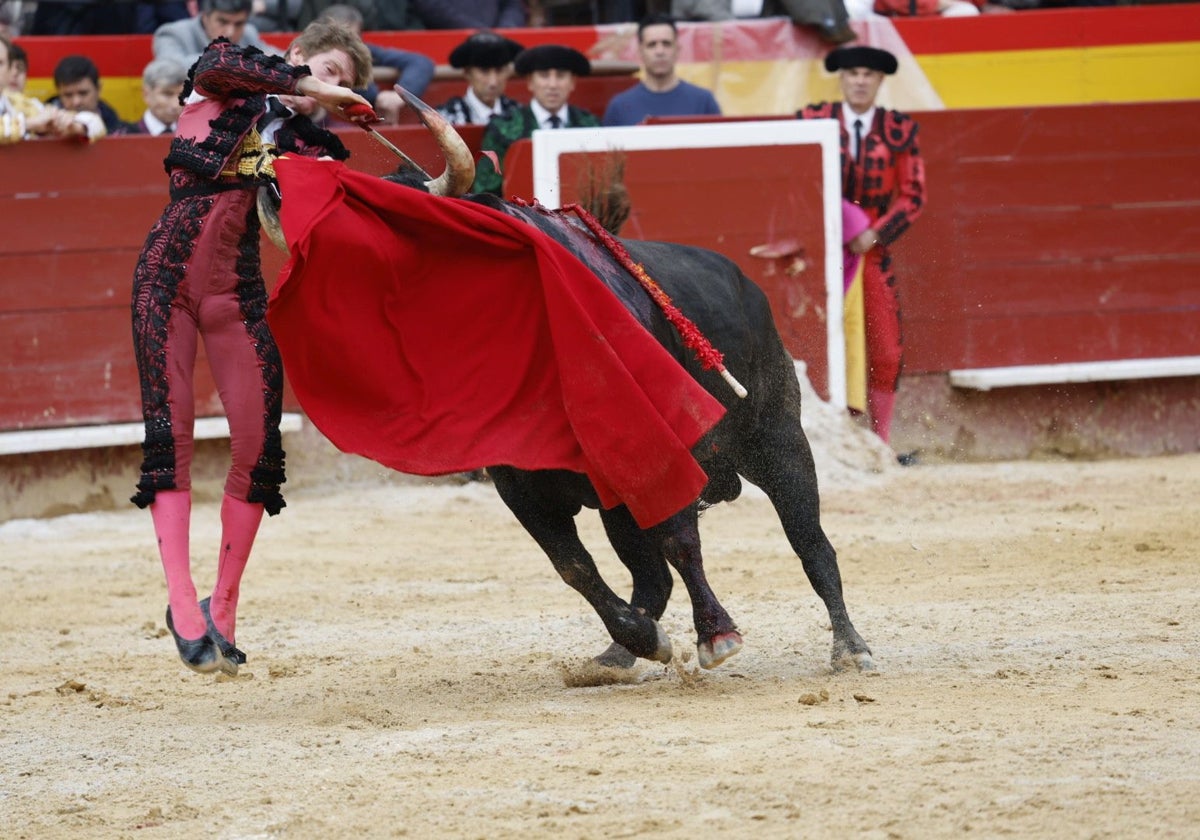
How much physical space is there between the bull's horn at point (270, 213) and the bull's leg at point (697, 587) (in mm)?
948

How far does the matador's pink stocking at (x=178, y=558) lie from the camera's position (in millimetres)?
3635

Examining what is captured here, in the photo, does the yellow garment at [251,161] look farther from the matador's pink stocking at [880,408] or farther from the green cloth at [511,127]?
the matador's pink stocking at [880,408]

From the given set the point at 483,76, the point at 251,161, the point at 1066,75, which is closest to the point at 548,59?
the point at 483,76

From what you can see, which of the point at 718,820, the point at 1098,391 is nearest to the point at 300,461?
the point at 1098,391

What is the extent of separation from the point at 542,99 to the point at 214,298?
12.7 feet

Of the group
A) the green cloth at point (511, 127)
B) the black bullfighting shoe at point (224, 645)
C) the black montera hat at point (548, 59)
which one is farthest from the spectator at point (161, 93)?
the black bullfighting shoe at point (224, 645)

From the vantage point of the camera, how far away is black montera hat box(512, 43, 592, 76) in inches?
291

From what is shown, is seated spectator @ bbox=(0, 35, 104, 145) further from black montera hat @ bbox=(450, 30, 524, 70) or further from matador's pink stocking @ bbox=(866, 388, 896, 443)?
matador's pink stocking @ bbox=(866, 388, 896, 443)

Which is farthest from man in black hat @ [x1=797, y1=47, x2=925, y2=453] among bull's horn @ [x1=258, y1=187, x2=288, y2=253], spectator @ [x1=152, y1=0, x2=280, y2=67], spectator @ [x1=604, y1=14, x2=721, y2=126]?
bull's horn @ [x1=258, y1=187, x2=288, y2=253]

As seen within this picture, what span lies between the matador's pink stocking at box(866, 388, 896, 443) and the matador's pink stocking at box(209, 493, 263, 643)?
444cm

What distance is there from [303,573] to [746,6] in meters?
4.00

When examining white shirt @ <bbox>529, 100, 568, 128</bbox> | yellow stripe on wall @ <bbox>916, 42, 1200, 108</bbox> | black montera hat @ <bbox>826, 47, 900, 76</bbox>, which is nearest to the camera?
white shirt @ <bbox>529, 100, 568, 128</bbox>

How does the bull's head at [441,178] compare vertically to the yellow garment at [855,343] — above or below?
above

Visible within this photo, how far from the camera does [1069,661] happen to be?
398 centimetres
